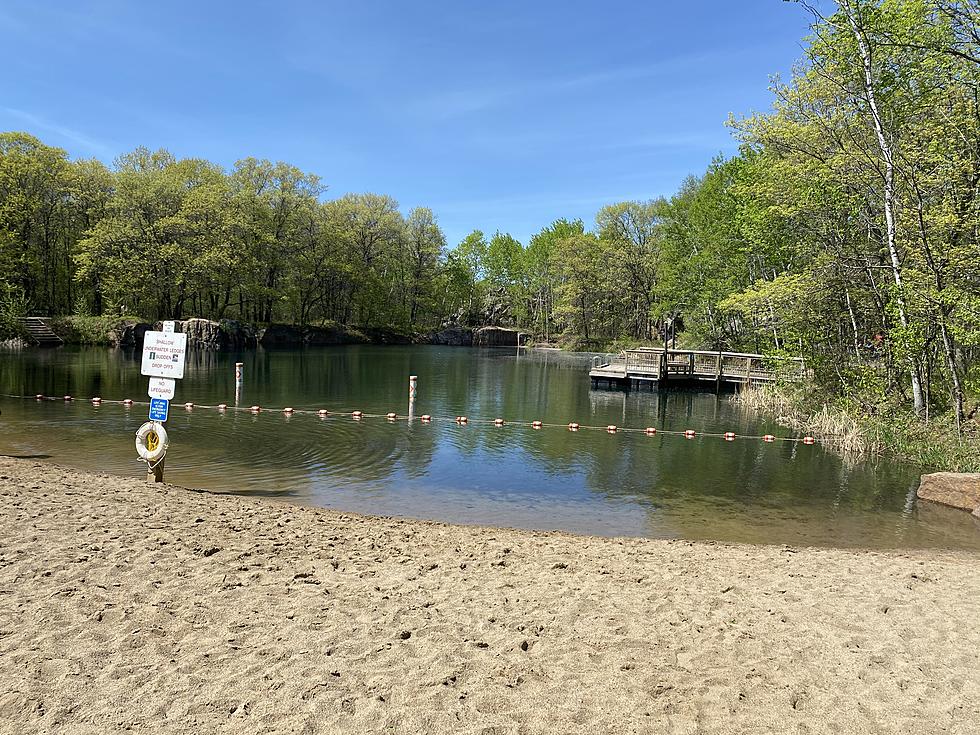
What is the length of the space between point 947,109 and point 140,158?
6928cm

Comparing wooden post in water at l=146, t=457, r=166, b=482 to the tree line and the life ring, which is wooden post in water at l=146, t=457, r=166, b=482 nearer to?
the life ring

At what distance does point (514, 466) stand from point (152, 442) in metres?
7.49


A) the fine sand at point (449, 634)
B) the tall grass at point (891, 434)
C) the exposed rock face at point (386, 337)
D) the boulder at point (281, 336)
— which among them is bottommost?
the fine sand at point (449, 634)

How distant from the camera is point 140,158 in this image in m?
63.4

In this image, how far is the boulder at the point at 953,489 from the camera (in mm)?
11438

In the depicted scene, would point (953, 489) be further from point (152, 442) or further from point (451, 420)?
point (152, 442)

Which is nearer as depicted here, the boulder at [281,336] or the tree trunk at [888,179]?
the tree trunk at [888,179]

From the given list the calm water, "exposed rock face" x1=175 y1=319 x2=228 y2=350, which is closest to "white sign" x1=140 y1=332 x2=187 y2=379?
the calm water

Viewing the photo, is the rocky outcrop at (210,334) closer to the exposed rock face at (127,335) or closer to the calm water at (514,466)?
the exposed rock face at (127,335)

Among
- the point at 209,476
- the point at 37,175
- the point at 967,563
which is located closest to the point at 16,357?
the point at 37,175

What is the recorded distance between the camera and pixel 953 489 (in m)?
11.7

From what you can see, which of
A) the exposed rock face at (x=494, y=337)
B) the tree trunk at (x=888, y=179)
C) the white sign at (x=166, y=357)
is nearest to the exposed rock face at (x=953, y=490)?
the tree trunk at (x=888, y=179)

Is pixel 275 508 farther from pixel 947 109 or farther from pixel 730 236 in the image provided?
pixel 730 236

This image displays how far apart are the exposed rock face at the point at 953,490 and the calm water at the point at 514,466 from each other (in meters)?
0.32
